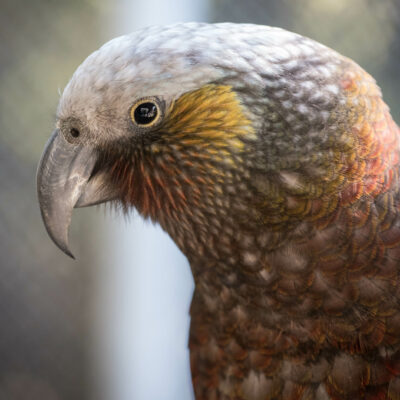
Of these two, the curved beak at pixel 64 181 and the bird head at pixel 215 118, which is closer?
the bird head at pixel 215 118

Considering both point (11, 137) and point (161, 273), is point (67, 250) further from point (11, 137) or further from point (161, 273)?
point (11, 137)

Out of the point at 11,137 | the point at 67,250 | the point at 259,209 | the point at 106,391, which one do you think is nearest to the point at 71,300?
the point at 106,391

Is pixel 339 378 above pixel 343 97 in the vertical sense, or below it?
below

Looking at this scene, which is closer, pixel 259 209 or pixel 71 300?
pixel 259 209

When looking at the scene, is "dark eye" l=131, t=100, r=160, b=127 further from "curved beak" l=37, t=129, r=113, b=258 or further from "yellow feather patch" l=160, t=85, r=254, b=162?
"curved beak" l=37, t=129, r=113, b=258

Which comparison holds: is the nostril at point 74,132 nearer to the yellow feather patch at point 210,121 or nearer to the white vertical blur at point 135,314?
the yellow feather patch at point 210,121

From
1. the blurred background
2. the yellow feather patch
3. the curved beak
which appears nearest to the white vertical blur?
the blurred background

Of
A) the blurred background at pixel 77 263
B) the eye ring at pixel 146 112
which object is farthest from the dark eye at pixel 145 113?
the blurred background at pixel 77 263
